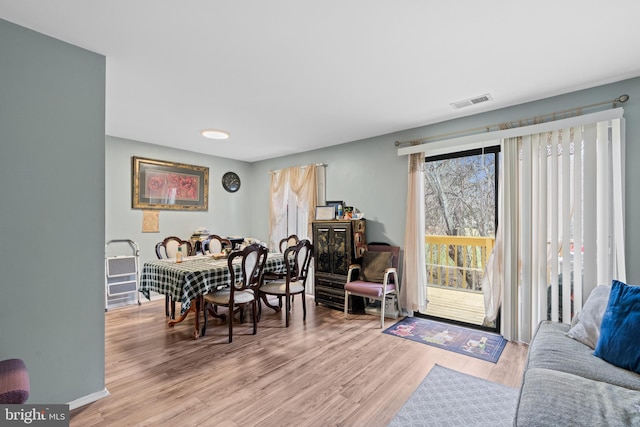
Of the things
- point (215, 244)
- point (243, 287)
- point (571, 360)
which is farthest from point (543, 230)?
point (215, 244)

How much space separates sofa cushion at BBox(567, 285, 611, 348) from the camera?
1906 millimetres

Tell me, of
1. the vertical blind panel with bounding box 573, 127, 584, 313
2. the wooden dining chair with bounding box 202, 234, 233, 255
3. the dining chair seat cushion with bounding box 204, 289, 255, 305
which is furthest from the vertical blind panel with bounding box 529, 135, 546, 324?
the wooden dining chair with bounding box 202, 234, 233, 255

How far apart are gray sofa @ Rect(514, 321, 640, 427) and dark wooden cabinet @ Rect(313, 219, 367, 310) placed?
7.99 ft

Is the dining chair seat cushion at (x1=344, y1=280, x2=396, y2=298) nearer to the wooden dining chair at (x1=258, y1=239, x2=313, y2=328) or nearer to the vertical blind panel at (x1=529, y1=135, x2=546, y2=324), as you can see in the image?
the wooden dining chair at (x1=258, y1=239, x2=313, y2=328)

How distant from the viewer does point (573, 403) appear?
1281mm

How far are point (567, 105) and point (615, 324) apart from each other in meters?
2.10

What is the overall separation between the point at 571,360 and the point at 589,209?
5.27 ft

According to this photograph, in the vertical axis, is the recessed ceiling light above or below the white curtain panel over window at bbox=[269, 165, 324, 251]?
above

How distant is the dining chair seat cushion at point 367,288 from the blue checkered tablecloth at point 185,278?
1.45m

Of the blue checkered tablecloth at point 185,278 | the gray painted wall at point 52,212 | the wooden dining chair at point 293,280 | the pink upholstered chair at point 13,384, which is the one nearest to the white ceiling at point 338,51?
the gray painted wall at point 52,212

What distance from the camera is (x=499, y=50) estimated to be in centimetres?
213

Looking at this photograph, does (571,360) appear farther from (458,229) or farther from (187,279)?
(458,229)

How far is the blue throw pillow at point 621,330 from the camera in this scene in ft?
5.27

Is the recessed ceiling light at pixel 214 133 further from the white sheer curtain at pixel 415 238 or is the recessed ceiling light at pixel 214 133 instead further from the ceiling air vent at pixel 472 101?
the ceiling air vent at pixel 472 101
